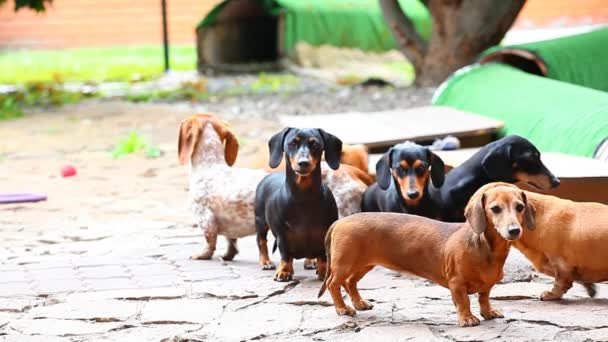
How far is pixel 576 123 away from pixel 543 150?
29cm

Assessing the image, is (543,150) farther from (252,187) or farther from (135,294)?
(135,294)

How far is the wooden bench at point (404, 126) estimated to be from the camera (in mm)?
7133

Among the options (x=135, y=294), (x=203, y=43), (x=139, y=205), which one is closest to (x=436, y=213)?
(x=135, y=294)

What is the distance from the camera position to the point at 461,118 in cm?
784

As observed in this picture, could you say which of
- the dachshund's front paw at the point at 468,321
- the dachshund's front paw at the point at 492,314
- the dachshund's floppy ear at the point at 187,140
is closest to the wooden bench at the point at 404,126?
the dachshund's floppy ear at the point at 187,140

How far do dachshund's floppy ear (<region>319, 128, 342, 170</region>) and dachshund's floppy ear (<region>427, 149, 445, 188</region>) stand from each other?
41cm

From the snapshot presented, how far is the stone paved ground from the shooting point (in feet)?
13.7

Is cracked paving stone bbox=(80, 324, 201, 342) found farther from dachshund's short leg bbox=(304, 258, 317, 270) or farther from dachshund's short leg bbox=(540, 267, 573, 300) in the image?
dachshund's short leg bbox=(540, 267, 573, 300)

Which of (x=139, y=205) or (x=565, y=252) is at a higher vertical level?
(x=565, y=252)

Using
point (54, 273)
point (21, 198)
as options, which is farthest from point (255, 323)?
point (21, 198)

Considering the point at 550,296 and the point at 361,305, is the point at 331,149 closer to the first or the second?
the point at 361,305

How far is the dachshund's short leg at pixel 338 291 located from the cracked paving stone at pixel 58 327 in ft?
2.81

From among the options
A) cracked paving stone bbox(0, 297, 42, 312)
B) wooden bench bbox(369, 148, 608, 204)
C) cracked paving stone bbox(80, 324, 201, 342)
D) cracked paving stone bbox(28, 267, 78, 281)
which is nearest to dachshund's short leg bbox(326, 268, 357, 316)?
cracked paving stone bbox(80, 324, 201, 342)

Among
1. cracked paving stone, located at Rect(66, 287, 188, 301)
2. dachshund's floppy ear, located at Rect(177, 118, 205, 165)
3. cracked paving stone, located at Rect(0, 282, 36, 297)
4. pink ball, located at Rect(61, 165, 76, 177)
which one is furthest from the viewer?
pink ball, located at Rect(61, 165, 76, 177)
